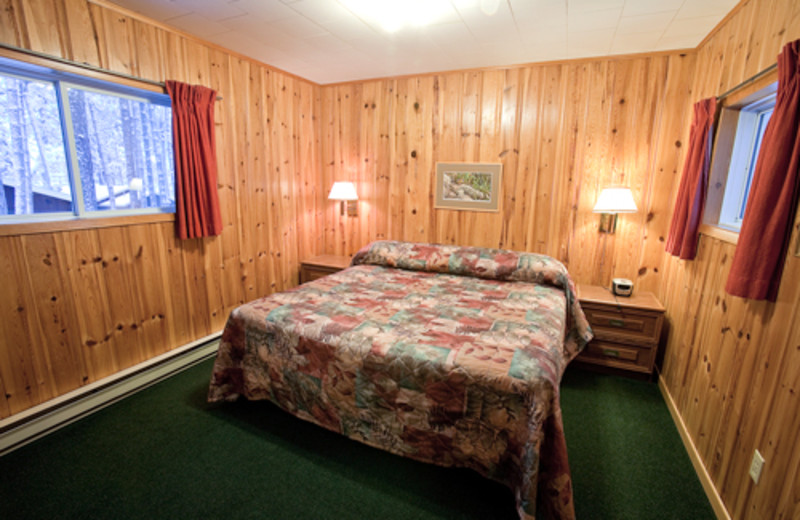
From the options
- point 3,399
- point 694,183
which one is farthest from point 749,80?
point 3,399

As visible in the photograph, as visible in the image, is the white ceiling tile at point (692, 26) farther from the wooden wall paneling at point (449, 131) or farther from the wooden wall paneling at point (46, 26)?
the wooden wall paneling at point (46, 26)

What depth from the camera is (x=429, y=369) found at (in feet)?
5.43

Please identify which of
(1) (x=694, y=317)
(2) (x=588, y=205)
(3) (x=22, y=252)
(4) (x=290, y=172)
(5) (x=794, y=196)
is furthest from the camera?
(4) (x=290, y=172)

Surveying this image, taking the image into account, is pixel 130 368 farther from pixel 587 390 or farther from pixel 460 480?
pixel 587 390

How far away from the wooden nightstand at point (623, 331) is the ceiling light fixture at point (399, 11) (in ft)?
7.32

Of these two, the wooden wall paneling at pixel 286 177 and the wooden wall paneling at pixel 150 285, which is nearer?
Answer: the wooden wall paneling at pixel 150 285

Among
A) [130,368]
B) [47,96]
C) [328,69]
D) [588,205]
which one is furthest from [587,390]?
[47,96]

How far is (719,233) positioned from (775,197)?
624 millimetres

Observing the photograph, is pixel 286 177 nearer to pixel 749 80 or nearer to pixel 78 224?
pixel 78 224

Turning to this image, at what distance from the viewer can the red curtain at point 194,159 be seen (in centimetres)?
258

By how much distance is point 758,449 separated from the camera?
1385 millimetres

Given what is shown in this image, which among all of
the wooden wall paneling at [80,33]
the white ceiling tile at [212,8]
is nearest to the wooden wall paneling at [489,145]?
the white ceiling tile at [212,8]

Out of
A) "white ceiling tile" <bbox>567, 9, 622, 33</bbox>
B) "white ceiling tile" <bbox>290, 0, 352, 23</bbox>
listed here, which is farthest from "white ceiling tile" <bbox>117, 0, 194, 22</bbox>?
"white ceiling tile" <bbox>567, 9, 622, 33</bbox>

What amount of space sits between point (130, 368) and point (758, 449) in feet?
11.2
